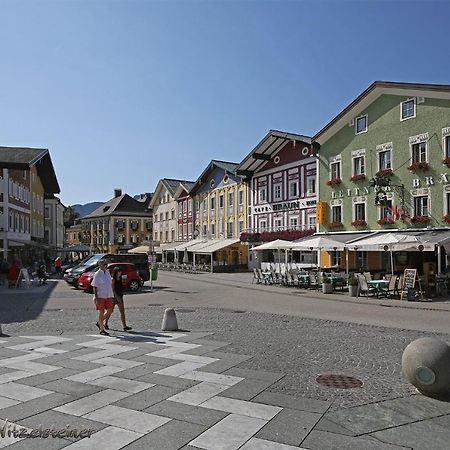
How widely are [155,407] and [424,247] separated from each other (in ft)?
63.2

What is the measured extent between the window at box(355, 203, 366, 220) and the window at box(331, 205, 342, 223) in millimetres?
1589

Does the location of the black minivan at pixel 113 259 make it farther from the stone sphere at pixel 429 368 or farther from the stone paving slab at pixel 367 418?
the stone paving slab at pixel 367 418

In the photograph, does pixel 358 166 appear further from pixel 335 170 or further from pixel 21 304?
pixel 21 304

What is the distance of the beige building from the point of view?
3583 inches

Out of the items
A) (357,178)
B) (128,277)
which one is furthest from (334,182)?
(128,277)

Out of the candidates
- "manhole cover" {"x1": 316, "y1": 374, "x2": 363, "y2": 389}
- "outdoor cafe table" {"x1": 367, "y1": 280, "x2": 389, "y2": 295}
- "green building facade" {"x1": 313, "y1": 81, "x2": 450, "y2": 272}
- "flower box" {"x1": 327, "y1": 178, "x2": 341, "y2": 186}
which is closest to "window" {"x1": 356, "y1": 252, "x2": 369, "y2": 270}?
"green building facade" {"x1": 313, "y1": 81, "x2": 450, "y2": 272}

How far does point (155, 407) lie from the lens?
590 cm

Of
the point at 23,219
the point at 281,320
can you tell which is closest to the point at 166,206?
the point at 23,219

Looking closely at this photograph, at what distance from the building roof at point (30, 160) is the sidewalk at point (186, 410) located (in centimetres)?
3621

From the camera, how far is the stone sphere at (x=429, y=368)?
628cm

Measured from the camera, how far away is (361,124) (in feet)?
107

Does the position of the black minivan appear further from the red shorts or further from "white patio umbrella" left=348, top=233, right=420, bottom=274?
the red shorts

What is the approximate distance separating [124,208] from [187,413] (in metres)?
88.8

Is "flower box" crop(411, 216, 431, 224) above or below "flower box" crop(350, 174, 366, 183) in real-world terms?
below
